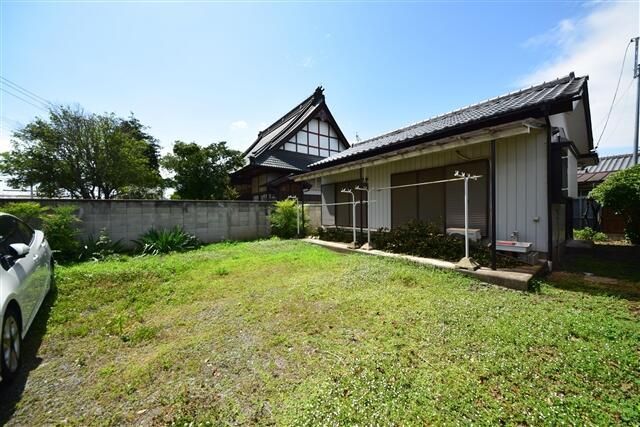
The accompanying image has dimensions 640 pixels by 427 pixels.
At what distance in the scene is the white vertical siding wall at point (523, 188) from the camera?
13.7 feet

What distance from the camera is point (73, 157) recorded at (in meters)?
13.6

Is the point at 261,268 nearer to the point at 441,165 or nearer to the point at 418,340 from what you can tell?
the point at 418,340

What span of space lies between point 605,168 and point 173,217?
17.3 m

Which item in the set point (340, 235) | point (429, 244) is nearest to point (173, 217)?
point (340, 235)

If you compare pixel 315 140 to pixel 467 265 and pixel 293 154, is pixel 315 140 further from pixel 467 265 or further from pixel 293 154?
pixel 467 265

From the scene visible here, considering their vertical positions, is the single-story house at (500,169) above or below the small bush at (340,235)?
above

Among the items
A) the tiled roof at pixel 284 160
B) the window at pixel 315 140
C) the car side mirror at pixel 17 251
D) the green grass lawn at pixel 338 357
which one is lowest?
the green grass lawn at pixel 338 357

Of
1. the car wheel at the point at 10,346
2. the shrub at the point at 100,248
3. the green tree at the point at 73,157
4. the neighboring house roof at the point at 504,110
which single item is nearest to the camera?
the car wheel at the point at 10,346

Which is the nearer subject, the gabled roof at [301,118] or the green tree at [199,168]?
the green tree at [199,168]

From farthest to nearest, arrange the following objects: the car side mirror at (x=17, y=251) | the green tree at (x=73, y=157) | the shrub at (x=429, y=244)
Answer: the green tree at (x=73, y=157) < the shrub at (x=429, y=244) < the car side mirror at (x=17, y=251)

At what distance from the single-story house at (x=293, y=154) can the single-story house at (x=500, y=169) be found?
7040 mm

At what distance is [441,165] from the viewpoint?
18.0ft

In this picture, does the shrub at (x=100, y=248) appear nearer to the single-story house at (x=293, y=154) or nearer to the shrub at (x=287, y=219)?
the shrub at (x=287, y=219)

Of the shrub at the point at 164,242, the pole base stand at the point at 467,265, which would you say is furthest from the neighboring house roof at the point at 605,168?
the shrub at the point at 164,242
